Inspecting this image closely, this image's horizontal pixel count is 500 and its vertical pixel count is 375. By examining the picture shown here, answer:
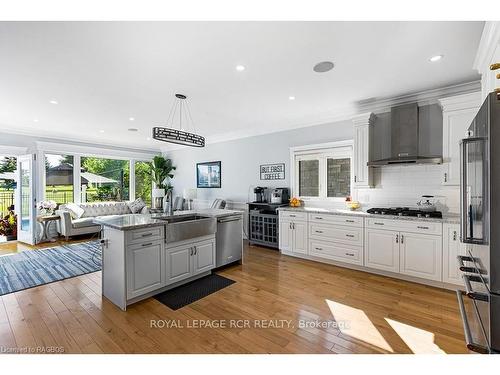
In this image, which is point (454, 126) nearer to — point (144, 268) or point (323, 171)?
point (323, 171)

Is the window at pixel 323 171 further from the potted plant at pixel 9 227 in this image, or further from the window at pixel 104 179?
the potted plant at pixel 9 227

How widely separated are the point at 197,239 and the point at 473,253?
2.89 m

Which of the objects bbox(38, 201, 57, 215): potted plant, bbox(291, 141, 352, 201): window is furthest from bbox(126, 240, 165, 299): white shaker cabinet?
bbox(38, 201, 57, 215): potted plant

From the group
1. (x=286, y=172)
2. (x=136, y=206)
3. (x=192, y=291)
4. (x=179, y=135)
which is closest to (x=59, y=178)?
(x=136, y=206)

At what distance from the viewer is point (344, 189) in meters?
4.44

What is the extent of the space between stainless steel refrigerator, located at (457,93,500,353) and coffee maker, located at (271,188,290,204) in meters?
3.60

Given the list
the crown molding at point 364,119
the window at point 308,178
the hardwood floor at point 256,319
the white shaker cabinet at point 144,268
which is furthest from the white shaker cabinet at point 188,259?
the crown molding at point 364,119

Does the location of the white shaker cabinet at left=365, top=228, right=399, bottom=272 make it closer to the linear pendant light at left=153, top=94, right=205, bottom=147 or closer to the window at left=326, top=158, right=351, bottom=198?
the window at left=326, top=158, right=351, bottom=198

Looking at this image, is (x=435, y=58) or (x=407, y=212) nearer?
(x=435, y=58)

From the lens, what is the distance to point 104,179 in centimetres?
721

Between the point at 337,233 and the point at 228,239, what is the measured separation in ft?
5.99

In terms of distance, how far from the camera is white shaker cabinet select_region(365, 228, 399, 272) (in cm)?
333

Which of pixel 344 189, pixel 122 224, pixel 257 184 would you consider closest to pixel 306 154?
pixel 344 189
